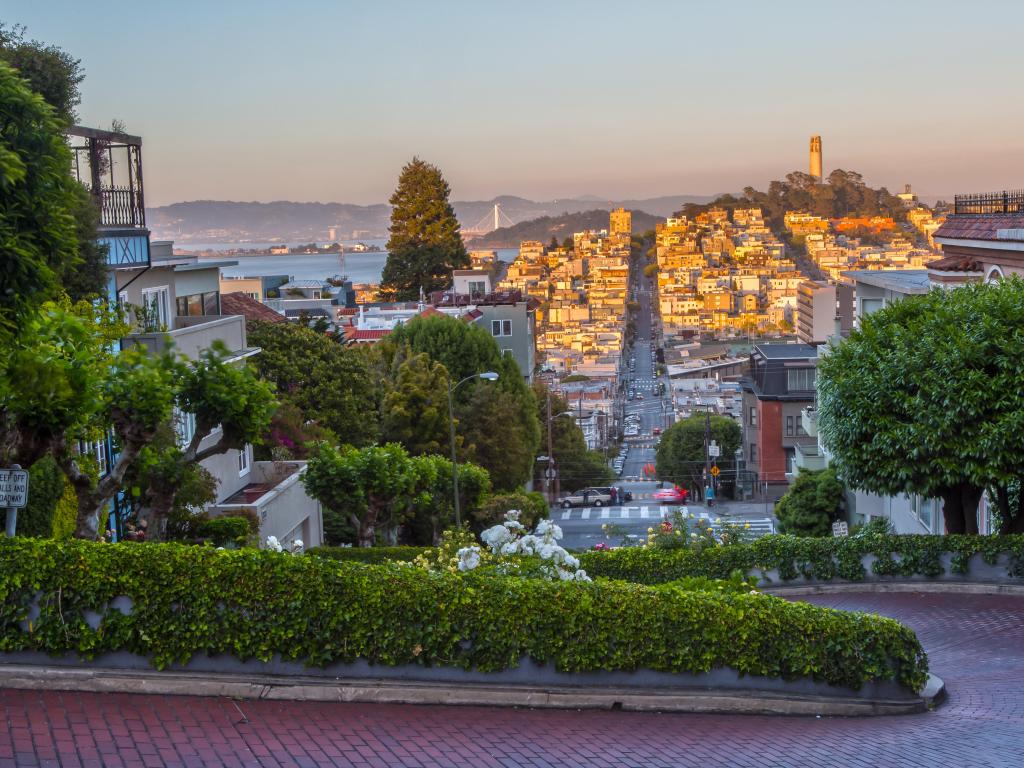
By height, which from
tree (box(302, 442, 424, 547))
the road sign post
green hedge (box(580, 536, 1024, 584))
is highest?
the road sign post

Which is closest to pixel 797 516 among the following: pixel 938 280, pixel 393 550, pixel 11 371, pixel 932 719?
pixel 938 280

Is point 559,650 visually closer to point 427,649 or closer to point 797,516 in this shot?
point 427,649

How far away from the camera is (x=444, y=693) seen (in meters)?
9.82

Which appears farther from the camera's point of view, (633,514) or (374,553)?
(633,514)

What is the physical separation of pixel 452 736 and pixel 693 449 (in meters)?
77.5

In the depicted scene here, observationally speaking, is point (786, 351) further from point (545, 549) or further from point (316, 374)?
point (545, 549)

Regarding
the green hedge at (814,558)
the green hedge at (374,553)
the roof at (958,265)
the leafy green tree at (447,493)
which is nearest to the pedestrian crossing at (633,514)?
the leafy green tree at (447,493)

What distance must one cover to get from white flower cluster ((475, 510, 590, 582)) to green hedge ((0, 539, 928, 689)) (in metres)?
0.72

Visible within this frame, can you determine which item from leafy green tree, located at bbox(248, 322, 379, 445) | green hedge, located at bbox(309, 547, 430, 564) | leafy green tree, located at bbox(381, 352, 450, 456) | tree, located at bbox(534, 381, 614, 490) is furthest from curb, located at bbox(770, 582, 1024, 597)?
tree, located at bbox(534, 381, 614, 490)

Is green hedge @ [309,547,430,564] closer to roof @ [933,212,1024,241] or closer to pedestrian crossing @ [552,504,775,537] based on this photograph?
roof @ [933,212,1024,241]

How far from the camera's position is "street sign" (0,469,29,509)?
32.8 ft

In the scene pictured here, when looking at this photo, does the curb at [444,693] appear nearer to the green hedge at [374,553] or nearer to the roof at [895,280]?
the green hedge at [374,553]

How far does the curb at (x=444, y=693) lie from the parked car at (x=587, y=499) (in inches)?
2121

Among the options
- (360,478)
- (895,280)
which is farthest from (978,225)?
(360,478)
